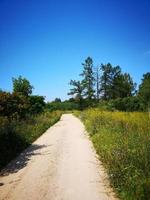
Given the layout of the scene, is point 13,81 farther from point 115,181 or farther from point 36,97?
point 115,181

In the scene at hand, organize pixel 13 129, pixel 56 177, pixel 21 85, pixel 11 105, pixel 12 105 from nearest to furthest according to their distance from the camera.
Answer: pixel 56 177 < pixel 13 129 < pixel 11 105 < pixel 12 105 < pixel 21 85

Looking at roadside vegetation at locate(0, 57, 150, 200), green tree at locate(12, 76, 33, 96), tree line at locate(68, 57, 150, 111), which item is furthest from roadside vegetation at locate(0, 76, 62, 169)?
tree line at locate(68, 57, 150, 111)

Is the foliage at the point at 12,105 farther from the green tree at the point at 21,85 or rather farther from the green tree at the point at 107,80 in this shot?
the green tree at the point at 107,80

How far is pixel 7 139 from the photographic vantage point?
13891mm

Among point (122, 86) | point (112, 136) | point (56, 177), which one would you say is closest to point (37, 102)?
point (112, 136)

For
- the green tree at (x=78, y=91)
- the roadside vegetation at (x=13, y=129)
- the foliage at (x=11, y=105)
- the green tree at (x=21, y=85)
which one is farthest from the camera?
the green tree at (x=78, y=91)

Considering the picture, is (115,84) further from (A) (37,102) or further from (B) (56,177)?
(B) (56,177)

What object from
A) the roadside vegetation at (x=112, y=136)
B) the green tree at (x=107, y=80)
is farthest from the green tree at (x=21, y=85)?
the green tree at (x=107, y=80)

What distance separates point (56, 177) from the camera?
8508 mm

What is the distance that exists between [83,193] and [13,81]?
2535cm

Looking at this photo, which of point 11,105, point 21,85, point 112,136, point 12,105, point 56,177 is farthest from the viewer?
point 21,85

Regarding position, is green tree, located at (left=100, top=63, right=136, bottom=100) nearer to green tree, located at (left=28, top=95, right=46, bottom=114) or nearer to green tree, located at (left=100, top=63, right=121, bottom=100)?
green tree, located at (left=100, top=63, right=121, bottom=100)

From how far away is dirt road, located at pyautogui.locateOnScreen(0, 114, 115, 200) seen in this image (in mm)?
7035

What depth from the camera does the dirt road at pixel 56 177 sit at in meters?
7.04
